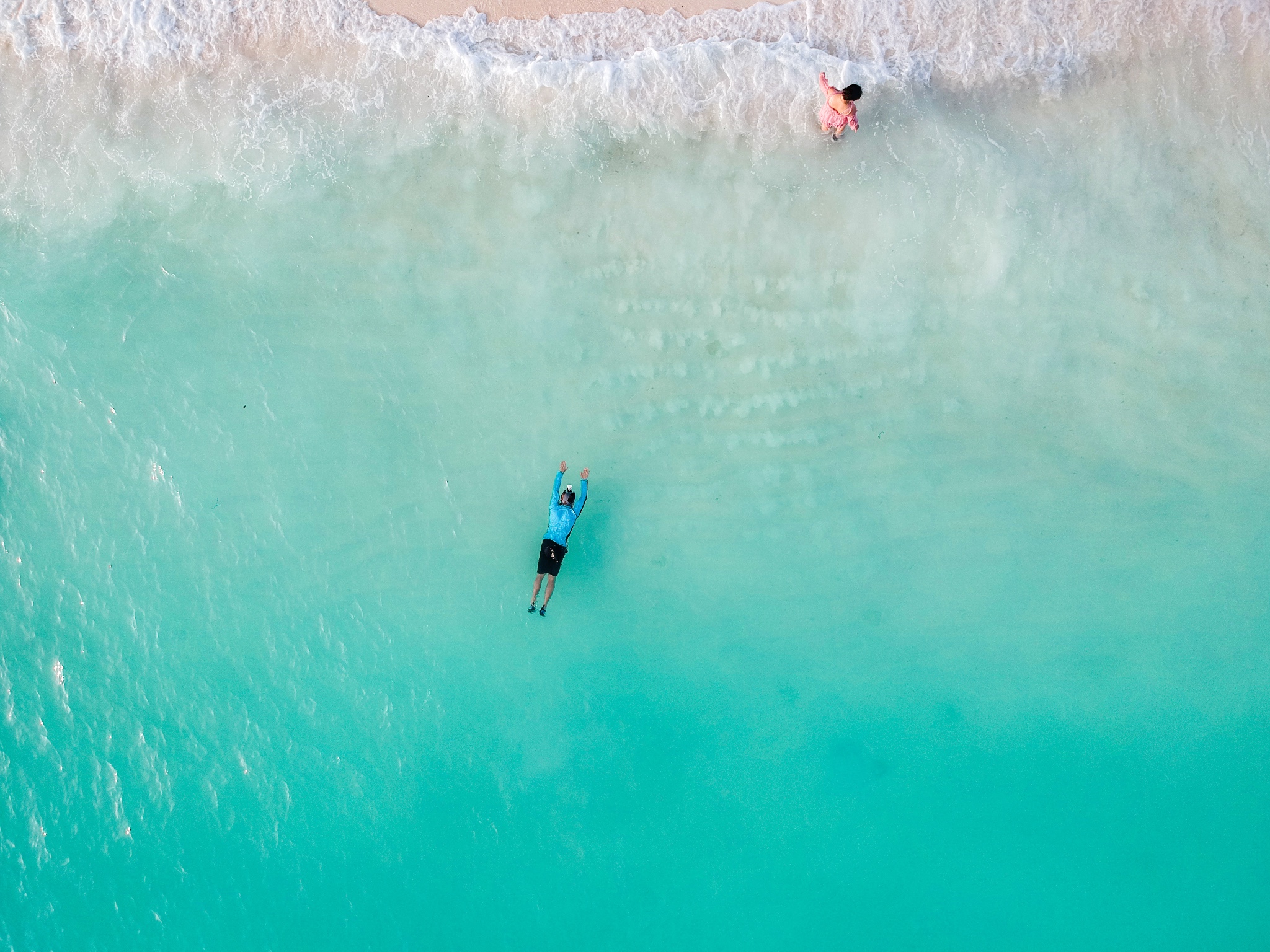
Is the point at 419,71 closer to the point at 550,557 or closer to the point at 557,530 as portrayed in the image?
the point at 557,530

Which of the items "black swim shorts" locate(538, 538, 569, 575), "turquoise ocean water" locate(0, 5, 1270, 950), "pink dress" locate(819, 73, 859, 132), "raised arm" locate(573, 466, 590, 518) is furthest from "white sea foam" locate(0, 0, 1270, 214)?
"black swim shorts" locate(538, 538, 569, 575)

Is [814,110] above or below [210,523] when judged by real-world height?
above

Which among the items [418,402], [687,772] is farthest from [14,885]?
[687,772]

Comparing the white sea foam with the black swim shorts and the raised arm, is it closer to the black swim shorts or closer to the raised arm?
the raised arm

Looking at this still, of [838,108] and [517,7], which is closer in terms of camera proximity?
[838,108]

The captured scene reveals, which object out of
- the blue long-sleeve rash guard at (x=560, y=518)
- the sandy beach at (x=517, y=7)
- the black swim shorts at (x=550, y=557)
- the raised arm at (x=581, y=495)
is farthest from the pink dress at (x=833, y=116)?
the black swim shorts at (x=550, y=557)

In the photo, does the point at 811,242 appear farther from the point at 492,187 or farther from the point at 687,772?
the point at 687,772

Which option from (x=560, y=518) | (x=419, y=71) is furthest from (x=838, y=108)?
(x=560, y=518)

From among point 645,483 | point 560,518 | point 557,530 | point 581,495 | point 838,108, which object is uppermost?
point 838,108
